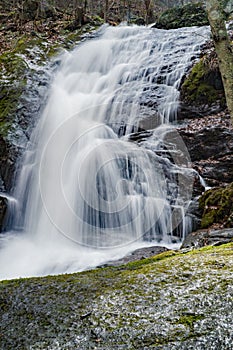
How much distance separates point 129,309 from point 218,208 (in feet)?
14.8

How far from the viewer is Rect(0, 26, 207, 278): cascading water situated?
7.33m

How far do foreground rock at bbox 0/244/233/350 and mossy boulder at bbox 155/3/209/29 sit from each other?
57.2 feet

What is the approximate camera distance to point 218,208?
6395mm

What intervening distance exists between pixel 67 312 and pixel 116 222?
5361 millimetres

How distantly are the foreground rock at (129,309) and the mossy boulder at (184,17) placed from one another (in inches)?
686

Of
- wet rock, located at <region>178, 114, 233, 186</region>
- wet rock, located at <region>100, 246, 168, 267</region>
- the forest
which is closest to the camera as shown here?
the forest

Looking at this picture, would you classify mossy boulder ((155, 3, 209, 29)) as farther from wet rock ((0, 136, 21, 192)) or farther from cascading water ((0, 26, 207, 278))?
wet rock ((0, 136, 21, 192))

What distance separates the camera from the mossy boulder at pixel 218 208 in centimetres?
607

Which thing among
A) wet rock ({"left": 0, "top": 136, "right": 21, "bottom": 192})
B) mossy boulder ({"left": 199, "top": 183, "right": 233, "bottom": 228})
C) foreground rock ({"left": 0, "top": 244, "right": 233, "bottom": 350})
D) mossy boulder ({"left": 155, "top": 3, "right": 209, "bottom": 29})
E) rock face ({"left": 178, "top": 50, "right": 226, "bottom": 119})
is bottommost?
foreground rock ({"left": 0, "top": 244, "right": 233, "bottom": 350})

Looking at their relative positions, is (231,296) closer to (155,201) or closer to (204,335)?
(204,335)

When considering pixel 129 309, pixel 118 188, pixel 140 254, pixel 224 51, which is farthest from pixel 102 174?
pixel 129 309

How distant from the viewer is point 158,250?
5.90 m

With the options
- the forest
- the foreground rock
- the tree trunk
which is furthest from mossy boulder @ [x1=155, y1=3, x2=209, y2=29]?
the foreground rock

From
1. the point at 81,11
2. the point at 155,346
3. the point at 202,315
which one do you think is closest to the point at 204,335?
the point at 202,315
